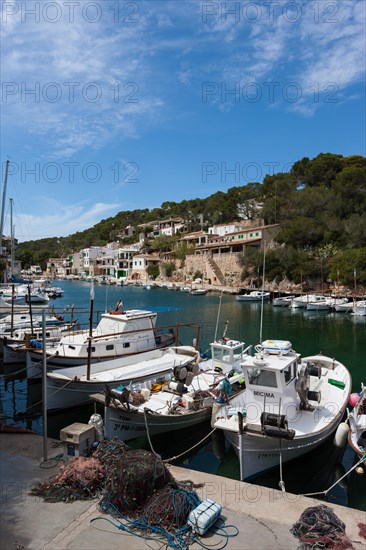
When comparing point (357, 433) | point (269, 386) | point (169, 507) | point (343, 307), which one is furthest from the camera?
point (343, 307)

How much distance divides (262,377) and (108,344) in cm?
844

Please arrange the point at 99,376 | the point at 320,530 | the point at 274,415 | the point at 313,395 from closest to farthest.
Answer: the point at 320,530 → the point at 274,415 → the point at 313,395 → the point at 99,376

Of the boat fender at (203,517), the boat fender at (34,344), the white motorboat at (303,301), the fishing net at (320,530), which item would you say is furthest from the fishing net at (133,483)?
the white motorboat at (303,301)

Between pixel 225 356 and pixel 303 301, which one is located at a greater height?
pixel 225 356

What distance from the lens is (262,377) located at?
9.13 metres

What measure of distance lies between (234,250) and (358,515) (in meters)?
69.7

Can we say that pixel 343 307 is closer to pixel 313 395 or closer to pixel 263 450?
pixel 313 395

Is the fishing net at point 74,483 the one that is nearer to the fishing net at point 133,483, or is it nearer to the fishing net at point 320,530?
Result: the fishing net at point 133,483

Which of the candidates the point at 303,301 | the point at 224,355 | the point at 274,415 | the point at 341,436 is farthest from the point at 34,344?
the point at 303,301

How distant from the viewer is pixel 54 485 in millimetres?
6125

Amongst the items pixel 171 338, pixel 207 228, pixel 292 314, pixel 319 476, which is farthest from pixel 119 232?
pixel 319 476

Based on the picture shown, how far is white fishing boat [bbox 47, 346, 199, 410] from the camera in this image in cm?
1276

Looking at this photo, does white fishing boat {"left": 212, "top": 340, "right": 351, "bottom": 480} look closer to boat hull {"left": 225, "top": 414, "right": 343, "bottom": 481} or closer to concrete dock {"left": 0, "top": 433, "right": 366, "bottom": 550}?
boat hull {"left": 225, "top": 414, "right": 343, "bottom": 481}

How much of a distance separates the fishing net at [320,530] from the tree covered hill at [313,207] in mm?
48301
